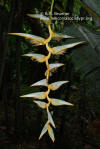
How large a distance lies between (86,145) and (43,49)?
904 mm

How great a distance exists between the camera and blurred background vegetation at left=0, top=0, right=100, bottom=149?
0.46 metres

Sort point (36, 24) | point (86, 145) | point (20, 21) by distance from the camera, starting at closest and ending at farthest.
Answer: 1. point (20, 21)
2. point (36, 24)
3. point (86, 145)

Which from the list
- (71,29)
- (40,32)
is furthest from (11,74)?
(71,29)

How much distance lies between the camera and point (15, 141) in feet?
4.55

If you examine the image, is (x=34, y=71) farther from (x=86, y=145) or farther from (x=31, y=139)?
(x=86, y=145)

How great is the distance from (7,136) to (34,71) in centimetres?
51

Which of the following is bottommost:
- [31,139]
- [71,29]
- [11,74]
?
[31,139]

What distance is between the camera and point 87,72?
1.33ft

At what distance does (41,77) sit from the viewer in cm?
128

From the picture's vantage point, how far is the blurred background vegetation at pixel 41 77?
0.46 m

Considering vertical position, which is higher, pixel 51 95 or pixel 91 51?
pixel 91 51

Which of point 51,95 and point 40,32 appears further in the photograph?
point 51,95

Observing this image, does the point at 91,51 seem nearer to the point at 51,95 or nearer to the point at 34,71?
the point at 51,95

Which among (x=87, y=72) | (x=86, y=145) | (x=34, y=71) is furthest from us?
(x=86, y=145)
